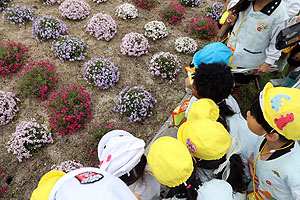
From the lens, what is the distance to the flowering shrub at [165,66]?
185 inches

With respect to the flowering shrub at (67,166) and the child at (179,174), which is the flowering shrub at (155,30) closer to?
the flowering shrub at (67,166)

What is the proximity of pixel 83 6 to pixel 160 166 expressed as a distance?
553 centimetres

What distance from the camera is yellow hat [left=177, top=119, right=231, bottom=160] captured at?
1.90m

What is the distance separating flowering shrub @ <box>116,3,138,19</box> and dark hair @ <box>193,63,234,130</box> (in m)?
3.99

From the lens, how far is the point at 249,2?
292 cm

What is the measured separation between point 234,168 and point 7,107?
13.8 ft

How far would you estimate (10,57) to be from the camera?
4.56 meters

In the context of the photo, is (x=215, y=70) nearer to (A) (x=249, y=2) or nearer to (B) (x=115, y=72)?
(A) (x=249, y=2)

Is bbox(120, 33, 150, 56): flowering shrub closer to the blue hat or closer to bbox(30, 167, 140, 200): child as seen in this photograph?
the blue hat

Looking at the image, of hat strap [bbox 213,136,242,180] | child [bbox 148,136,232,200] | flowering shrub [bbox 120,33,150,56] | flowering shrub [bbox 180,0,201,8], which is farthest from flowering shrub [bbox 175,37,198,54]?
child [bbox 148,136,232,200]

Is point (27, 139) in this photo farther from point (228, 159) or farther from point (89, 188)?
point (228, 159)

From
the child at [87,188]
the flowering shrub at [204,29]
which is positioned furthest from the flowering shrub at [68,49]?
the child at [87,188]

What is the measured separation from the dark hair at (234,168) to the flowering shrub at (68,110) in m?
2.69

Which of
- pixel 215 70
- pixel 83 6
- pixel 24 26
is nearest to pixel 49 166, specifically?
pixel 215 70
